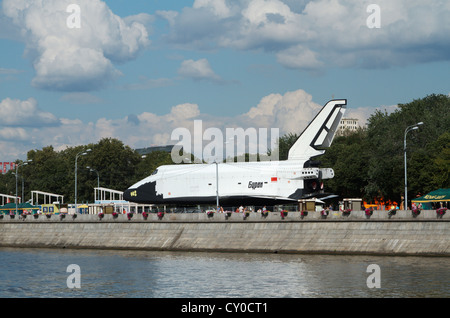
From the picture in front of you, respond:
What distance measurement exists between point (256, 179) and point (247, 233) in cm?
1713

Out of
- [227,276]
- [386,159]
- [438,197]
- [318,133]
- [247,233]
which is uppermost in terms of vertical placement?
[318,133]

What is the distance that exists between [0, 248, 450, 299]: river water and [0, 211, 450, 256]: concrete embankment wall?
6.68 ft

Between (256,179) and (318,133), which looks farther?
(318,133)

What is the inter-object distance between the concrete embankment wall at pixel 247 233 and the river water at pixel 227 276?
2036 millimetres

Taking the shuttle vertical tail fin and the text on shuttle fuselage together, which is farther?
the shuttle vertical tail fin

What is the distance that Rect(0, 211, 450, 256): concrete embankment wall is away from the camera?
60000 mm

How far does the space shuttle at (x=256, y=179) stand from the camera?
277 ft

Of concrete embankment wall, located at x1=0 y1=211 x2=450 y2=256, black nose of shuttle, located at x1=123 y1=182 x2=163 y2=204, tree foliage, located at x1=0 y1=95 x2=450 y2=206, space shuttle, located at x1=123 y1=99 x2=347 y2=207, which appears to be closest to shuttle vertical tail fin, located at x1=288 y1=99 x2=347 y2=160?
space shuttle, located at x1=123 y1=99 x2=347 y2=207

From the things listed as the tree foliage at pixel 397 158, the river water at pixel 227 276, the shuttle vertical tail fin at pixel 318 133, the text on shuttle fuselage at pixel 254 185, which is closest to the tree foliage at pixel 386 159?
the tree foliage at pixel 397 158

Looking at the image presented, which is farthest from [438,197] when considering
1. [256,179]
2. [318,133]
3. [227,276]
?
[227,276]

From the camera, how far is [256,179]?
282ft

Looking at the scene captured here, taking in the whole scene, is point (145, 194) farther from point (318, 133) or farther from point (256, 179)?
point (318, 133)

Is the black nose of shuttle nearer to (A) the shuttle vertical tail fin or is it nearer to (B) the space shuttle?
(B) the space shuttle

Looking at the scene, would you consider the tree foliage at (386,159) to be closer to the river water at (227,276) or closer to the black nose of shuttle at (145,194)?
the black nose of shuttle at (145,194)
